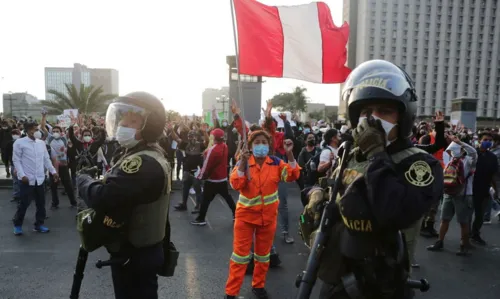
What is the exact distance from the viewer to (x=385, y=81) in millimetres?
1877

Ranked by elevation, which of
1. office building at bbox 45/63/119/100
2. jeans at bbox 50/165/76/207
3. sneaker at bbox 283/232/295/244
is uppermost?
office building at bbox 45/63/119/100

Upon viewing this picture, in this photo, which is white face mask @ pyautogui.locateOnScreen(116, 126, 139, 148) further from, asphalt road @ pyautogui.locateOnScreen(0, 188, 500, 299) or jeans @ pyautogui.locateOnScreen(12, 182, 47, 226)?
jeans @ pyautogui.locateOnScreen(12, 182, 47, 226)

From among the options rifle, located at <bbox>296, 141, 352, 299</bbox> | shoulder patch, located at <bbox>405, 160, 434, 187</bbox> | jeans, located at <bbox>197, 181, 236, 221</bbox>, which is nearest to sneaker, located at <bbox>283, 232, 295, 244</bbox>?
jeans, located at <bbox>197, 181, 236, 221</bbox>

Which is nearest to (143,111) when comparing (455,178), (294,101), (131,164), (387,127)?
(131,164)

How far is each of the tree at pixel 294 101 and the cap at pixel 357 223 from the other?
6718 centimetres

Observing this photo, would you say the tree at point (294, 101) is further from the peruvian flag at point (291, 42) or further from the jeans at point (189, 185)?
the peruvian flag at point (291, 42)

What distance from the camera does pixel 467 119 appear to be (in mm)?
23469

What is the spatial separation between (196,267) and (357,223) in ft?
11.9

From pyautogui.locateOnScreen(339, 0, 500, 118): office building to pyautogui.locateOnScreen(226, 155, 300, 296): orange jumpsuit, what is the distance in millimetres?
88168

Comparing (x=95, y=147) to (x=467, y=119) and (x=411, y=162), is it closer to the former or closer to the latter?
(x=411, y=162)

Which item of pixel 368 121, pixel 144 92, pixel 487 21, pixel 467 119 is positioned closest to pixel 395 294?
pixel 368 121

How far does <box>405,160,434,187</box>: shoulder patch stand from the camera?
163cm

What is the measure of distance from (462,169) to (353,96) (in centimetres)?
461

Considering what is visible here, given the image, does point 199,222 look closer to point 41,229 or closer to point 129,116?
point 41,229
